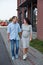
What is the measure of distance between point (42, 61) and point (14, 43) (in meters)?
1.74

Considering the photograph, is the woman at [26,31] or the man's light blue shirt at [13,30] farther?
the man's light blue shirt at [13,30]

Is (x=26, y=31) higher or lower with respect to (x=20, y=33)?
higher

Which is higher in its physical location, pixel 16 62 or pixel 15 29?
pixel 15 29

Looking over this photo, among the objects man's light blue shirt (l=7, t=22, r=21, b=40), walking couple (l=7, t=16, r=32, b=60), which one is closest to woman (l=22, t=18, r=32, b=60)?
walking couple (l=7, t=16, r=32, b=60)

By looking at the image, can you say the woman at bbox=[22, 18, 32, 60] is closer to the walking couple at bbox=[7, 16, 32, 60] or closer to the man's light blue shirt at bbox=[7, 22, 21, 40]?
the walking couple at bbox=[7, 16, 32, 60]

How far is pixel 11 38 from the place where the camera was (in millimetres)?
11164

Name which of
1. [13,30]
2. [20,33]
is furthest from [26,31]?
[13,30]

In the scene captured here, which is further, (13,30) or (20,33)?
(20,33)

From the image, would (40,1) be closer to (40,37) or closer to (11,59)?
(40,37)

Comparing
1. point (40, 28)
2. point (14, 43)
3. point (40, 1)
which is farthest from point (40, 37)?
point (14, 43)

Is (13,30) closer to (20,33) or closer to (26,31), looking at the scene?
(20,33)

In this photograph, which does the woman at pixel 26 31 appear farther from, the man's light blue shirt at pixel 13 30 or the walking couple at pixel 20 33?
the man's light blue shirt at pixel 13 30

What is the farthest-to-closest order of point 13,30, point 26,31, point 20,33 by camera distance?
point 20,33 < point 13,30 < point 26,31

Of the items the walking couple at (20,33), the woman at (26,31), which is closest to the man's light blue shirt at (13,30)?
the walking couple at (20,33)
